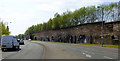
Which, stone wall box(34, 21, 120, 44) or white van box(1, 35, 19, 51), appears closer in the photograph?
Result: white van box(1, 35, 19, 51)

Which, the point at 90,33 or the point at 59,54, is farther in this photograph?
the point at 90,33

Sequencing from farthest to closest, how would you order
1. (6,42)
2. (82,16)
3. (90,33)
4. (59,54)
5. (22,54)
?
(82,16) < (90,33) < (6,42) < (59,54) < (22,54)

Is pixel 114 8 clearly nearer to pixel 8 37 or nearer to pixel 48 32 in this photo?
pixel 8 37

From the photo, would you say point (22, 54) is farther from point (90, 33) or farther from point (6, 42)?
point (90, 33)

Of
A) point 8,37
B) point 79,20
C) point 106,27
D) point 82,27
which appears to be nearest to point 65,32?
point 79,20

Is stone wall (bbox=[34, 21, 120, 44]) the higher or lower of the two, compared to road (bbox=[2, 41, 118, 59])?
higher

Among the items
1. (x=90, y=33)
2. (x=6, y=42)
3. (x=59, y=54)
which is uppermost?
(x=90, y=33)

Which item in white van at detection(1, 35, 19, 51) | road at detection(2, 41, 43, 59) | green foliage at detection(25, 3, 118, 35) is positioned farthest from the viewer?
green foliage at detection(25, 3, 118, 35)

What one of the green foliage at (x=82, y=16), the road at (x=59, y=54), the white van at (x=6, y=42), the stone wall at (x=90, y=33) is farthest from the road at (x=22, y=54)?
the green foliage at (x=82, y=16)

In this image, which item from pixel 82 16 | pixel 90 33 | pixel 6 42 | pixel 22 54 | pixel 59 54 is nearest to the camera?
pixel 22 54

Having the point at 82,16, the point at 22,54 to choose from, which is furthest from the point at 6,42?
the point at 82,16

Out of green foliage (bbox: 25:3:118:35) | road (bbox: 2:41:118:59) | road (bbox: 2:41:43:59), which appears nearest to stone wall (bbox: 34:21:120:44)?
green foliage (bbox: 25:3:118:35)

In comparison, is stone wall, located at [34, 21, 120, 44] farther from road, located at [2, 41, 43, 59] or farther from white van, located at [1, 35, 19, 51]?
white van, located at [1, 35, 19, 51]

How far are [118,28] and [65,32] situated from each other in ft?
141
